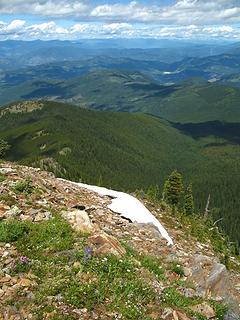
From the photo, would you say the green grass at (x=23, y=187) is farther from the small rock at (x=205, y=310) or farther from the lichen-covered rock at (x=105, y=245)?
the small rock at (x=205, y=310)

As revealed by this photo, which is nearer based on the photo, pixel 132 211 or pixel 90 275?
pixel 90 275

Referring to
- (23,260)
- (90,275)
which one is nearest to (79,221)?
(23,260)

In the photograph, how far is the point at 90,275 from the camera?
16.1 m

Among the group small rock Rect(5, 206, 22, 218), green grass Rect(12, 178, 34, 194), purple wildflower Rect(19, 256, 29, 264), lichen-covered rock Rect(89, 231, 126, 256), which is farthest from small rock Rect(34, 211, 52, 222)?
purple wildflower Rect(19, 256, 29, 264)

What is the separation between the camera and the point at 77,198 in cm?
3117

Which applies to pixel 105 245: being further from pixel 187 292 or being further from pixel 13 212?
pixel 13 212

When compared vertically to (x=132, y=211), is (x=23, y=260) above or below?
above

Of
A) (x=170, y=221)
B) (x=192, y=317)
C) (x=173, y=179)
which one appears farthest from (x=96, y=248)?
(x=173, y=179)

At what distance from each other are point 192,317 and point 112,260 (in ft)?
13.0

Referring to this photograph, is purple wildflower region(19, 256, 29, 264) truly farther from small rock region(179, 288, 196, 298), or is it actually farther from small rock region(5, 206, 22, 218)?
small rock region(179, 288, 196, 298)

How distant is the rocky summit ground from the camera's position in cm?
1445

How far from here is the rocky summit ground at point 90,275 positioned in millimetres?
14445

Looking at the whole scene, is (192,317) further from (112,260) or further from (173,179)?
(173,179)

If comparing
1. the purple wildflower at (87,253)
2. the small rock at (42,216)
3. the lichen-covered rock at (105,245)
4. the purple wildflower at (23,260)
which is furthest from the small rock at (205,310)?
the small rock at (42,216)
